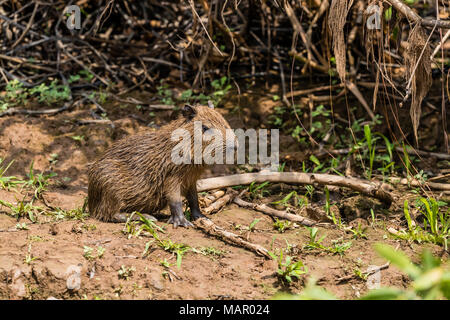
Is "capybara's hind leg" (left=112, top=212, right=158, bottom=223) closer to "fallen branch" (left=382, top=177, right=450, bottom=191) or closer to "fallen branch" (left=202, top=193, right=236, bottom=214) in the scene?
"fallen branch" (left=202, top=193, right=236, bottom=214)

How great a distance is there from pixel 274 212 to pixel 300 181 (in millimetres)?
521

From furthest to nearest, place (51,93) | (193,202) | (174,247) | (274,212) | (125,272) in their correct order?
1. (51,93)
2. (274,212)
3. (193,202)
4. (174,247)
5. (125,272)

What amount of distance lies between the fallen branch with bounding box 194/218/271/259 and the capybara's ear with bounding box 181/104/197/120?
2.96 ft

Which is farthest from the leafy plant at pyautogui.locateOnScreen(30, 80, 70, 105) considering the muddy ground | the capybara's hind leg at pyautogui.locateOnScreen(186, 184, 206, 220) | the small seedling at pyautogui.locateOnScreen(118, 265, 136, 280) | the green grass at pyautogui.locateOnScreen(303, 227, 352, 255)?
the green grass at pyautogui.locateOnScreen(303, 227, 352, 255)

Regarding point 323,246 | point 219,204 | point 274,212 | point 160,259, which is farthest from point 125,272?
point 274,212

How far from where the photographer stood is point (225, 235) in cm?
425

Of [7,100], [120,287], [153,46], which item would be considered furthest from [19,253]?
[153,46]

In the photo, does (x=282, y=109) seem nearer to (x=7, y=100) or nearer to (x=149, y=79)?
(x=149, y=79)

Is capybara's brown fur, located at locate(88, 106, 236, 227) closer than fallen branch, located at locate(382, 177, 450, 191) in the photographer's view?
Yes

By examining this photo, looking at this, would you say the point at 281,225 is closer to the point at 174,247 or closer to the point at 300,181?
the point at 300,181

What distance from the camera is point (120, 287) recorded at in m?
3.49

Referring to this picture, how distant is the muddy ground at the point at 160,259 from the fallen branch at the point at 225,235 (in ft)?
0.15

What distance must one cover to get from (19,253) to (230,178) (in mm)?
2306

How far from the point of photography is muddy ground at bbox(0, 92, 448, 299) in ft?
11.5
